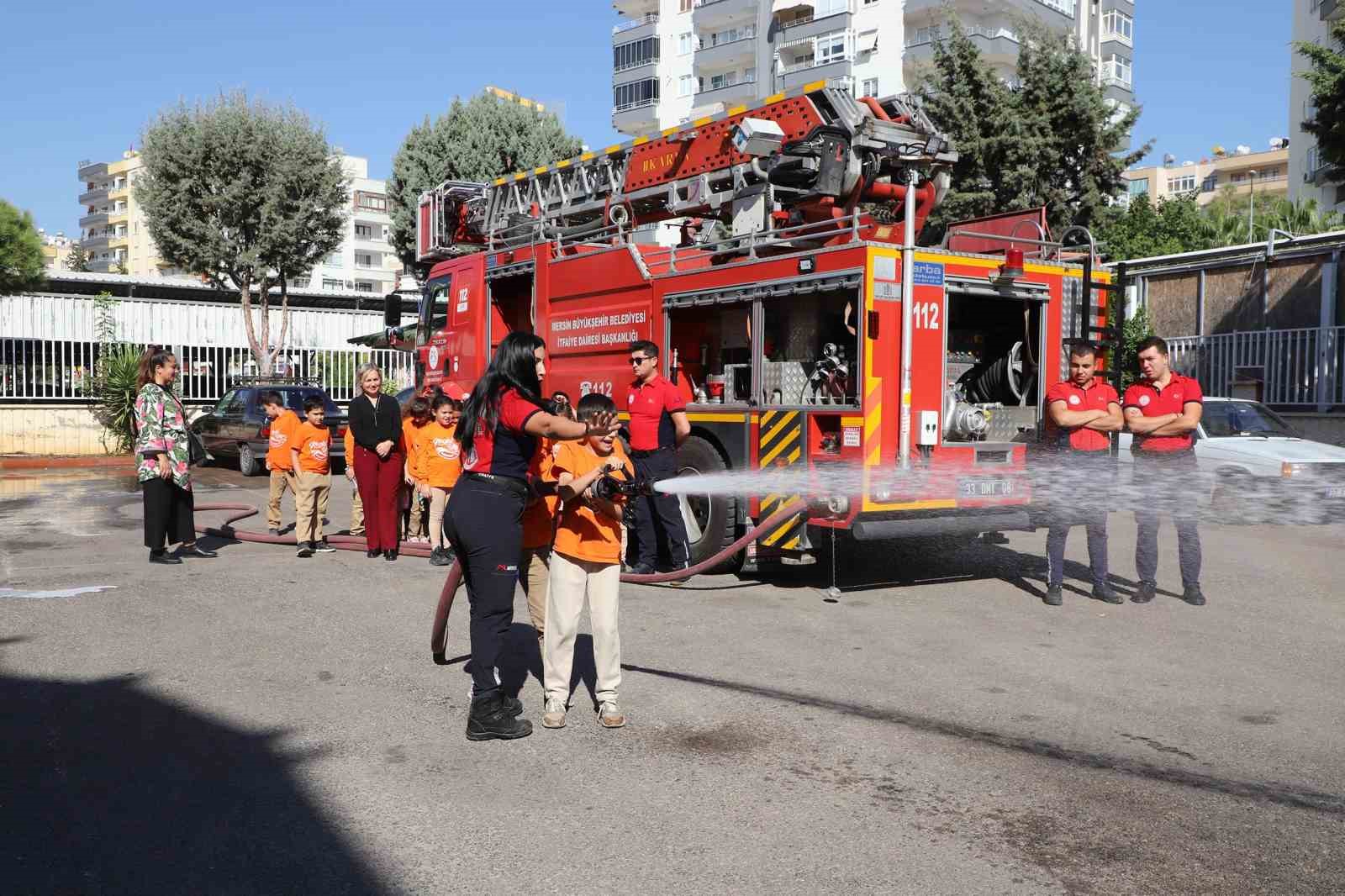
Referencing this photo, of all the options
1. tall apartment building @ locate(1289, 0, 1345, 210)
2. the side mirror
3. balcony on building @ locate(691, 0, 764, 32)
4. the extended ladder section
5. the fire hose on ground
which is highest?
balcony on building @ locate(691, 0, 764, 32)

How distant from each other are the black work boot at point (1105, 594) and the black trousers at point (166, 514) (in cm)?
740

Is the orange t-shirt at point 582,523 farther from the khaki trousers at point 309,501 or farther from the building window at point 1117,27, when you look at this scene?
the building window at point 1117,27

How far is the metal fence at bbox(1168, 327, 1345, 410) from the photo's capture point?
18.8 meters

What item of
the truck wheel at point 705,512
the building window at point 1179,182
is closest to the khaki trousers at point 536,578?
the truck wheel at point 705,512

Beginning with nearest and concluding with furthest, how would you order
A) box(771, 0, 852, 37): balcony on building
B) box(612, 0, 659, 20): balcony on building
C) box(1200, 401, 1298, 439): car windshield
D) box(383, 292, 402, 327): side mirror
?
box(383, 292, 402, 327): side mirror < box(1200, 401, 1298, 439): car windshield < box(771, 0, 852, 37): balcony on building < box(612, 0, 659, 20): balcony on building

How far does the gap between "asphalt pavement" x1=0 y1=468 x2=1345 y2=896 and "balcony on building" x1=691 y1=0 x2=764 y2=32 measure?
46118mm

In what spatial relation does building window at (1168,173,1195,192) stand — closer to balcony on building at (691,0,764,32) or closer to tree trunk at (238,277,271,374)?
balcony on building at (691,0,764,32)

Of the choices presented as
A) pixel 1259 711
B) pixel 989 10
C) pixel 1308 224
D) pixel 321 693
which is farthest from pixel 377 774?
pixel 989 10

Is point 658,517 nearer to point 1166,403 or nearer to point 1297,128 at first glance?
point 1166,403

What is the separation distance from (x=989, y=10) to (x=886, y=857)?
1835 inches

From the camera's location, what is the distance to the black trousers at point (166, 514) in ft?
31.6

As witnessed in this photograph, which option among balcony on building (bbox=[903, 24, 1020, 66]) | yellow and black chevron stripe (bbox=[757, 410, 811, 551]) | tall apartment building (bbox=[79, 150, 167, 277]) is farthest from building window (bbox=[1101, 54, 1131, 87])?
tall apartment building (bbox=[79, 150, 167, 277])

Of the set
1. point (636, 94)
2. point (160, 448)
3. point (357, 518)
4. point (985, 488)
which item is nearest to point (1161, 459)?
point (985, 488)

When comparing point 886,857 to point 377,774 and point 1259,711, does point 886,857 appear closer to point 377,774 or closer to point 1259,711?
point 377,774
